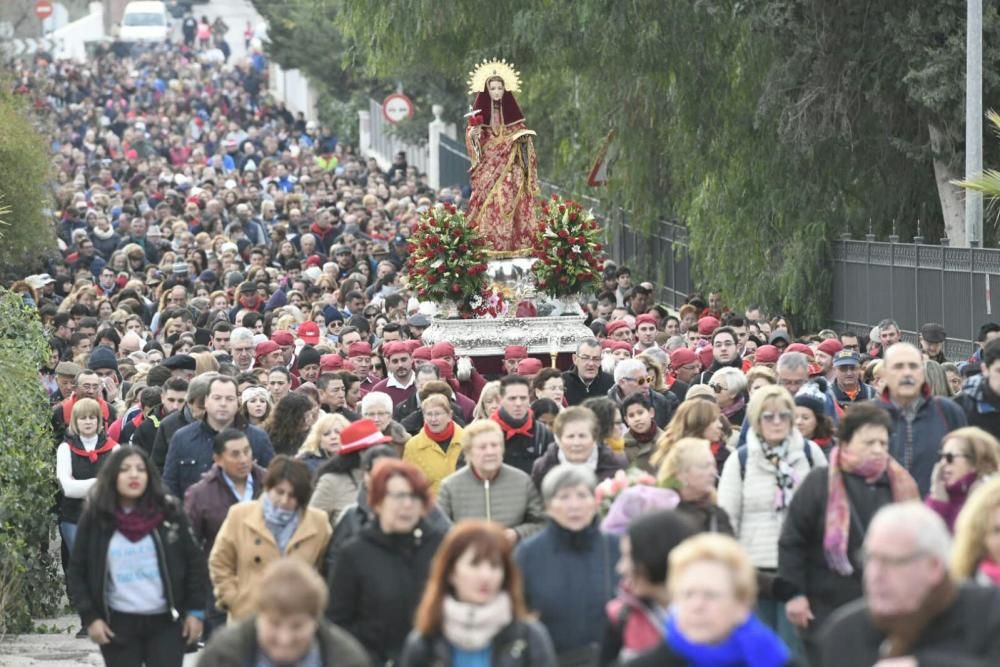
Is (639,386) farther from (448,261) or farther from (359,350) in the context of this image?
(448,261)

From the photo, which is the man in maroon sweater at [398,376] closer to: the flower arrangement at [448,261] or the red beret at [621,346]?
the red beret at [621,346]

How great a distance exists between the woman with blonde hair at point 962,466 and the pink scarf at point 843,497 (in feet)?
0.79

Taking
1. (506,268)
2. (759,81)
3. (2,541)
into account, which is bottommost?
(2,541)

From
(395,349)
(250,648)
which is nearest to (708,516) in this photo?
(250,648)

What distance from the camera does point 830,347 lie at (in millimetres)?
18062

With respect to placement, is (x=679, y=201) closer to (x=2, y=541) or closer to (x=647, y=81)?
(x=647, y=81)

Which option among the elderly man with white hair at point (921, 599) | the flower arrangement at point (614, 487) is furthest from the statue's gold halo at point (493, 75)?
the elderly man with white hair at point (921, 599)

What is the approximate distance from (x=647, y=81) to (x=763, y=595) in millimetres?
19368

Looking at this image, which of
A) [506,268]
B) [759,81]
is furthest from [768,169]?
[506,268]

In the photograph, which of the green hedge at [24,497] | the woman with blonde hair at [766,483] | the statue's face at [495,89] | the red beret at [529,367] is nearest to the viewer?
the woman with blonde hair at [766,483]

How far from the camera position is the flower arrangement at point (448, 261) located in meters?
22.7

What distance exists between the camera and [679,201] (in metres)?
31.7

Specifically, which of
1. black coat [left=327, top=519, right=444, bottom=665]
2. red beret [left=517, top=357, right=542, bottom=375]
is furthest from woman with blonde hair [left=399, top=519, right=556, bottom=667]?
red beret [left=517, top=357, right=542, bottom=375]

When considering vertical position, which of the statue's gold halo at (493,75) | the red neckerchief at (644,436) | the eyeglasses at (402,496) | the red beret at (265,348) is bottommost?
the red neckerchief at (644,436)
